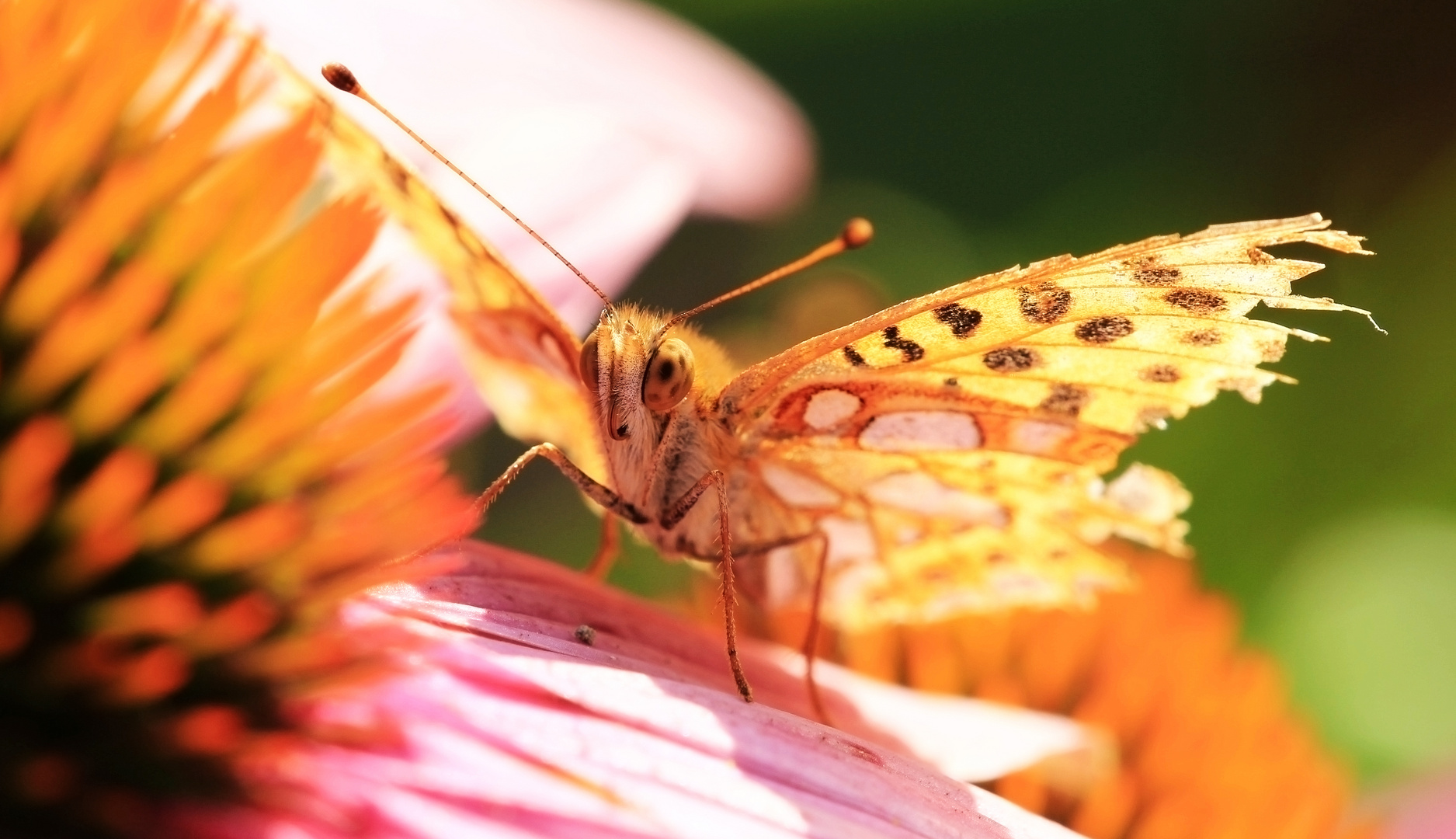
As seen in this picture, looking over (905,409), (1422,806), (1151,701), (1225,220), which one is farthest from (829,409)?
(1225,220)

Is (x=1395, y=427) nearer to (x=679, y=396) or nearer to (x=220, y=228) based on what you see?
(x=679, y=396)

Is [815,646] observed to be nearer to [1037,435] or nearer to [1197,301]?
[1037,435]

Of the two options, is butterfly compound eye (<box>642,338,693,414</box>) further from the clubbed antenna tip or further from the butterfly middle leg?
the clubbed antenna tip

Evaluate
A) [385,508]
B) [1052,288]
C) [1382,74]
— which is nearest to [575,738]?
[385,508]

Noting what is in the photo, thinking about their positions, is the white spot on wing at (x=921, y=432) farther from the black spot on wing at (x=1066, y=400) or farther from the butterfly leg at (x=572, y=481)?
the butterfly leg at (x=572, y=481)

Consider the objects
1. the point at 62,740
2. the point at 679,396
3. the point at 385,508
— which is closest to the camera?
the point at 62,740

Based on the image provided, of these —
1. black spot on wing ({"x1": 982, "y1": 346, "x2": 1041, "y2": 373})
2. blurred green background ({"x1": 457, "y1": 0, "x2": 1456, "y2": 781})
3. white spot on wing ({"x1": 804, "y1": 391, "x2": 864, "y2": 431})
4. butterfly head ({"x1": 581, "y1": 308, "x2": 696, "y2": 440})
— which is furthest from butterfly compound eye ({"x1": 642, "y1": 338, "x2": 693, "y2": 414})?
blurred green background ({"x1": 457, "y1": 0, "x2": 1456, "y2": 781})

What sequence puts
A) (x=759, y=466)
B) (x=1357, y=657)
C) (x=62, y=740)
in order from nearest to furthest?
(x=62, y=740), (x=759, y=466), (x=1357, y=657)
